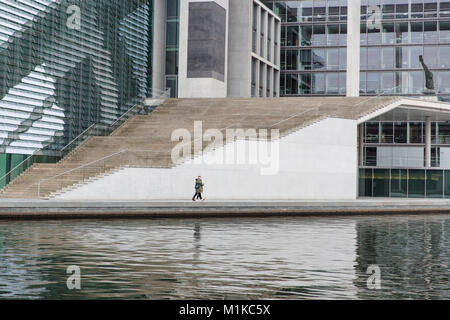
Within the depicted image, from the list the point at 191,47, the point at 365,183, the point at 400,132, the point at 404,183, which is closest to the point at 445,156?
the point at 400,132

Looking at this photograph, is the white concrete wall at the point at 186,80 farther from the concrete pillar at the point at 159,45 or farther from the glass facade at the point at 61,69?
the glass facade at the point at 61,69

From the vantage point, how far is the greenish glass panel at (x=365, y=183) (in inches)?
1863

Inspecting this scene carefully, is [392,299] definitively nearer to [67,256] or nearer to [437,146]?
[67,256]

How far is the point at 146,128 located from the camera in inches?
1742

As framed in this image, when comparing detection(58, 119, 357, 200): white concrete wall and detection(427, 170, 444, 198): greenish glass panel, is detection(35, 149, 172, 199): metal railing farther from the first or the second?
detection(427, 170, 444, 198): greenish glass panel

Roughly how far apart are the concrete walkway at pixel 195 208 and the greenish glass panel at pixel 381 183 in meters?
8.83

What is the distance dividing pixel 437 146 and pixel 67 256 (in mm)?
59807

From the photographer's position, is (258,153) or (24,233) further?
(258,153)

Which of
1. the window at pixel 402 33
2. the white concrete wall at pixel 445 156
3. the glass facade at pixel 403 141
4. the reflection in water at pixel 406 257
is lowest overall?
the reflection in water at pixel 406 257

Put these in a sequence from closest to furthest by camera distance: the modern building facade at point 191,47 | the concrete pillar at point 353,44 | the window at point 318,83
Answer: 1. the modern building facade at point 191,47
2. the concrete pillar at point 353,44
3. the window at point 318,83

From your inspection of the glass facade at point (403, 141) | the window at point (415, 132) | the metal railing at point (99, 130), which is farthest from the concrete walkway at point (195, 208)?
the window at point (415, 132)

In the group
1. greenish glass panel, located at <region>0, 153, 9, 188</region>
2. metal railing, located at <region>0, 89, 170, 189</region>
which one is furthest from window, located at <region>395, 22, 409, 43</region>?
greenish glass panel, located at <region>0, 153, 9, 188</region>

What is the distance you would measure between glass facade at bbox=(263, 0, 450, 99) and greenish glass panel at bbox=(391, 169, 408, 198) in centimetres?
2846
